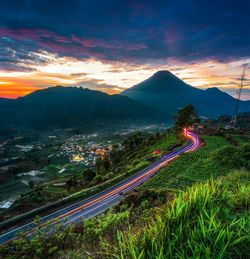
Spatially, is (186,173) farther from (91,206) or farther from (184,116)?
(184,116)

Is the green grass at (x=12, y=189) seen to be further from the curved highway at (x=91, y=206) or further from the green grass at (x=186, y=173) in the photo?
the green grass at (x=186, y=173)

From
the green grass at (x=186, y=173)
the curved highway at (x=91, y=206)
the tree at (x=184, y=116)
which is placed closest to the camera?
the green grass at (x=186, y=173)

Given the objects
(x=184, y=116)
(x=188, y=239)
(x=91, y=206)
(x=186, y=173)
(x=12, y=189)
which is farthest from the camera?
(x=12, y=189)

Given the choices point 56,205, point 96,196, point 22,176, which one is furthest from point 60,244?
point 22,176

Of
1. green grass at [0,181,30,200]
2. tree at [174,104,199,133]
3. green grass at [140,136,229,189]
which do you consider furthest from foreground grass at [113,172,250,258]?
green grass at [0,181,30,200]

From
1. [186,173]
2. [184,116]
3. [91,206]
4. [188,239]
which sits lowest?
[91,206]

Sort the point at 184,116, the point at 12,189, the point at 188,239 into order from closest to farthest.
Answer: the point at 188,239 → the point at 184,116 → the point at 12,189

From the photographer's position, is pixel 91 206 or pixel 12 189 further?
pixel 12 189

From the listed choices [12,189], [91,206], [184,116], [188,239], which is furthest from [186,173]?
[12,189]

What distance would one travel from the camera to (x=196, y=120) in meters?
75.6

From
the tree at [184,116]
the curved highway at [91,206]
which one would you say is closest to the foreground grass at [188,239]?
the curved highway at [91,206]

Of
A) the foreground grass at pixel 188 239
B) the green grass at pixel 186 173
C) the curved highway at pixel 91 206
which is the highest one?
the foreground grass at pixel 188 239

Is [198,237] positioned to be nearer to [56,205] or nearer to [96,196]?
[56,205]

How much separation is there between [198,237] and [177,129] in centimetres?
7324
